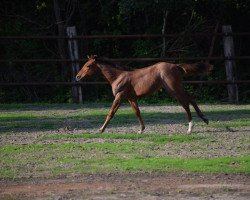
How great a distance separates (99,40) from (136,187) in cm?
1654

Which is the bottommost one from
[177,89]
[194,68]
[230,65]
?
[230,65]

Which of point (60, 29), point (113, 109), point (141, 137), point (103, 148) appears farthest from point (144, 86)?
point (60, 29)

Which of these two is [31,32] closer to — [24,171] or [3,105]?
[3,105]

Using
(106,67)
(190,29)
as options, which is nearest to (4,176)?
(106,67)

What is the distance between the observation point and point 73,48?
75.9ft

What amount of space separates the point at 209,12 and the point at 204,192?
54.3 feet

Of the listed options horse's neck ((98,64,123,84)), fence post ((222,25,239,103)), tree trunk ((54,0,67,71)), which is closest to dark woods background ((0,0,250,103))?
tree trunk ((54,0,67,71))

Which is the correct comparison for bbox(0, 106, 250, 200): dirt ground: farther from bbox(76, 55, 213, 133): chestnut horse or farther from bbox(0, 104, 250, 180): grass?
bbox(76, 55, 213, 133): chestnut horse

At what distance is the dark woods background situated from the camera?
79.2 ft

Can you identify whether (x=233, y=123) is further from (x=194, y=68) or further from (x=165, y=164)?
(x=165, y=164)

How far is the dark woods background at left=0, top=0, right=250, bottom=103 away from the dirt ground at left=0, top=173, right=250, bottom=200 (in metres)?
13.4

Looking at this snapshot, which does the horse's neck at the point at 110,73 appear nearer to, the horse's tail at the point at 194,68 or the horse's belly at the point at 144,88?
the horse's belly at the point at 144,88

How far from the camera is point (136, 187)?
357 inches

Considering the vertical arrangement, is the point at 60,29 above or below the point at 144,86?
above
